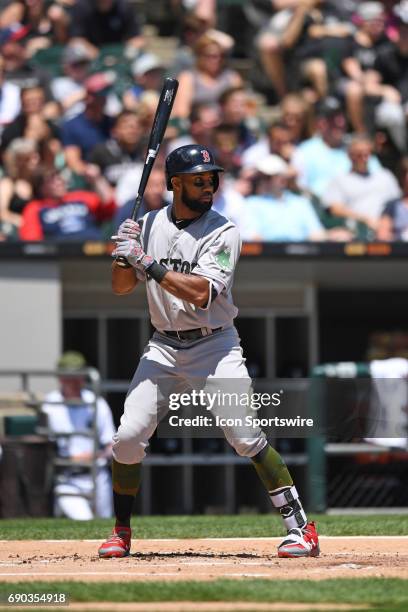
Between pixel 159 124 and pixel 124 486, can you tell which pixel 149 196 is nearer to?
pixel 159 124

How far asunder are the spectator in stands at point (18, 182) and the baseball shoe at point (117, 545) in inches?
225

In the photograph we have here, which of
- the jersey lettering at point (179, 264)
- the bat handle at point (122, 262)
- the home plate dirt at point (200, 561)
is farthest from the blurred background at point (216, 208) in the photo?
the bat handle at point (122, 262)

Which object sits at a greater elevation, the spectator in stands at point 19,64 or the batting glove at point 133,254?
the spectator in stands at point 19,64

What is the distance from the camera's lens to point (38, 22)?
14398 mm

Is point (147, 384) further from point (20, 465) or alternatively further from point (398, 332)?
point (398, 332)

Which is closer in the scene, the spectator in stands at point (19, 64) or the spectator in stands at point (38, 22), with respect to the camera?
the spectator in stands at point (19, 64)

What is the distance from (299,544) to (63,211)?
592 centimetres

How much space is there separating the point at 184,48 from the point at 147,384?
28.8 ft

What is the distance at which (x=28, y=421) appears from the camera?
1074 cm

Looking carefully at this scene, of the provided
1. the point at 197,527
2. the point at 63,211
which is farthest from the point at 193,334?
the point at 63,211

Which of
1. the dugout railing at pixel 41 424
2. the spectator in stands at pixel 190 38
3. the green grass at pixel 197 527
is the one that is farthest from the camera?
the spectator in stands at pixel 190 38

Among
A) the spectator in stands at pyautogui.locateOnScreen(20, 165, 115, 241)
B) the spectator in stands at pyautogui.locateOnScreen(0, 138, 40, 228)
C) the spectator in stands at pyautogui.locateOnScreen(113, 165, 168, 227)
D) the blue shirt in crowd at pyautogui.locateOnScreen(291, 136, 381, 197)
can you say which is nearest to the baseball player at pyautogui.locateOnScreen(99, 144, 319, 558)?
the spectator in stands at pyautogui.locateOnScreen(113, 165, 168, 227)

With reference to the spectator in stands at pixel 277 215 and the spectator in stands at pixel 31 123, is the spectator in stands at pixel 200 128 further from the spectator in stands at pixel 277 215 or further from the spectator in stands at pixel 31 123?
the spectator in stands at pixel 31 123

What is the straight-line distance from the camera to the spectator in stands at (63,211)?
11469mm
